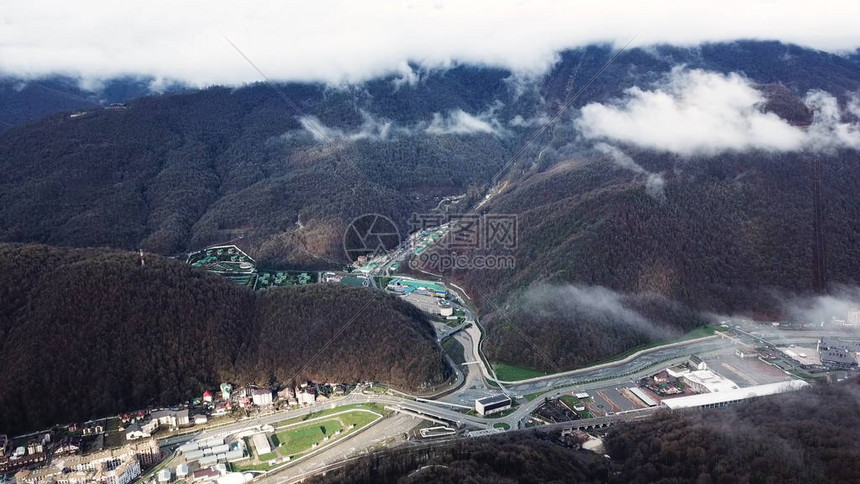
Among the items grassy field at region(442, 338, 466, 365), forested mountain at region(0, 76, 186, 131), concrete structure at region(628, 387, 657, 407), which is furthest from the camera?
forested mountain at region(0, 76, 186, 131)

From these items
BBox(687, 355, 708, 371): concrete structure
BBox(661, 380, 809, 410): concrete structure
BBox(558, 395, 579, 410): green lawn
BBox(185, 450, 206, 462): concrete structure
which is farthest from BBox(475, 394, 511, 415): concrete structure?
BBox(185, 450, 206, 462): concrete structure

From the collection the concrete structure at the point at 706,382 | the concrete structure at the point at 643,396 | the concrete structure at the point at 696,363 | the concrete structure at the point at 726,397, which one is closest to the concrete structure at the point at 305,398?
the concrete structure at the point at 643,396

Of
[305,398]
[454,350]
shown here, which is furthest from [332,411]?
[454,350]

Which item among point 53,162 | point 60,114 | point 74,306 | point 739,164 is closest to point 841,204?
point 739,164

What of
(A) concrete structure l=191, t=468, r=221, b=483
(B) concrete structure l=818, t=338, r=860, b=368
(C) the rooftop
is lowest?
(A) concrete structure l=191, t=468, r=221, b=483

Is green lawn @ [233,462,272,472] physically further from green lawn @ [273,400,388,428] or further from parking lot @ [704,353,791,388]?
parking lot @ [704,353,791,388]

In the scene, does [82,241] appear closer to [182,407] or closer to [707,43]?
[182,407]
